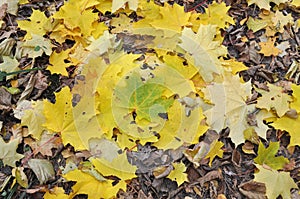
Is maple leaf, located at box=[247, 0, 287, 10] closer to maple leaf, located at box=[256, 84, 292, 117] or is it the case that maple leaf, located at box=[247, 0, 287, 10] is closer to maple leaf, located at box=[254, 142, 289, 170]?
maple leaf, located at box=[256, 84, 292, 117]

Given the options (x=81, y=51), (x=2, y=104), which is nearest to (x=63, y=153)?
(x=2, y=104)

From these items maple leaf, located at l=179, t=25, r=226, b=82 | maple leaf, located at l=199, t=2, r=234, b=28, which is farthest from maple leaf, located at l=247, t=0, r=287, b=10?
maple leaf, located at l=179, t=25, r=226, b=82

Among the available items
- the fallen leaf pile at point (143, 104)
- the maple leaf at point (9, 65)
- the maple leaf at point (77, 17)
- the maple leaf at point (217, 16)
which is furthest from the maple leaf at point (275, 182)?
the maple leaf at point (9, 65)

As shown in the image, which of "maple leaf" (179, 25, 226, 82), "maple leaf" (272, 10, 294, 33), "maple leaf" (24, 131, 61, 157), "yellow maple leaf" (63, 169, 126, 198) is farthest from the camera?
"maple leaf" (272, 10, 294, 33)

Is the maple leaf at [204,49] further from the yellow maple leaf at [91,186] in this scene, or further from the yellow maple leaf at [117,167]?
the yellow maple leaf at [91,186]

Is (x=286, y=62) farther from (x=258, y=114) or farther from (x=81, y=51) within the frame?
(x=81, y=51)

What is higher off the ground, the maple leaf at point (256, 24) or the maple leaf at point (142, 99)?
the maple leaf at point (256, 24)

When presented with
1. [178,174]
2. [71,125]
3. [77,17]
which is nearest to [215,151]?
[178,174]
